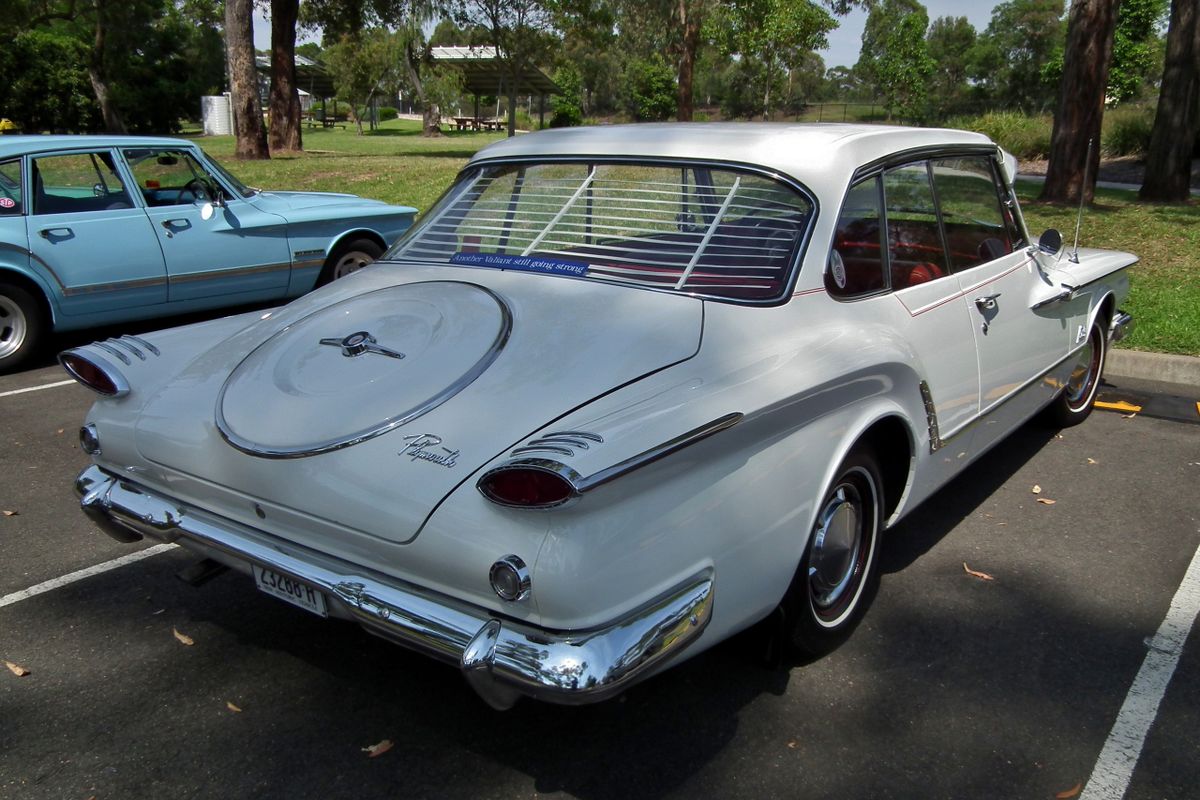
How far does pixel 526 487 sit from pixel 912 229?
2353 millimetres

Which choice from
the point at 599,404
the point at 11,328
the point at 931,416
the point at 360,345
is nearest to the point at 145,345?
the point at 360,345

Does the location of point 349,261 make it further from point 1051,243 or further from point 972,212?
point 1051,243

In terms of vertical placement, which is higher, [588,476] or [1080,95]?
[1080,95]

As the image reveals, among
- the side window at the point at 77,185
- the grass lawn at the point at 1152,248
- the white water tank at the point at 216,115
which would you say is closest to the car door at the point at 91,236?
the side window at the point at 77,185

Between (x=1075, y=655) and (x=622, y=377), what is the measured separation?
1.97m

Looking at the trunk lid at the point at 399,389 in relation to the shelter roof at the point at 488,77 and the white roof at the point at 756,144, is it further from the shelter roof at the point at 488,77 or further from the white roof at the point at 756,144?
the shelter roof at the point at 488,77

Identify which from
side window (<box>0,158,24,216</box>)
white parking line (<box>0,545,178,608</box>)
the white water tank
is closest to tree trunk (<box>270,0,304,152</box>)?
side window (<box>0,158,24,216</box>)

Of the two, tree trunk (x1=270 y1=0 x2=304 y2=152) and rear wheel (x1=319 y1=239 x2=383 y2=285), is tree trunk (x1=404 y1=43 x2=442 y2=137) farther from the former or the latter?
rear wheel (x1=319 y1=239 x2=383 y2=285)

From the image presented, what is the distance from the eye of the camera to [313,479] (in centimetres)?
275

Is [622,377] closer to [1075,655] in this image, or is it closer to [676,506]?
[676,506]

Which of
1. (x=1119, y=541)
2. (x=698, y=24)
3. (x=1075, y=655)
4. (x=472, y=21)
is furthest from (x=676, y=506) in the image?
(x=472, y=21)

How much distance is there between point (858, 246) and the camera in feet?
11.8

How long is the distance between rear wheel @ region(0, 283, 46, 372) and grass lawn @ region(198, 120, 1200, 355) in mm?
4455

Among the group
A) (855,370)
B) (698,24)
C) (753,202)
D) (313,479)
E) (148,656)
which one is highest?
(698,24)
